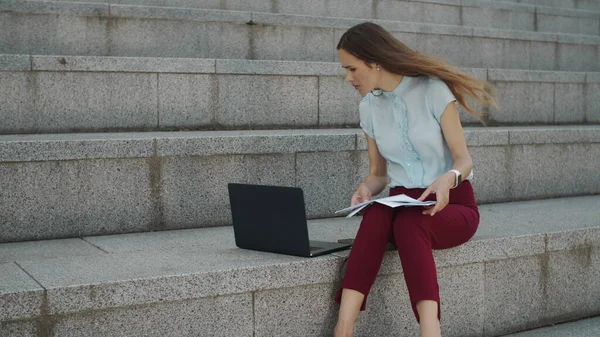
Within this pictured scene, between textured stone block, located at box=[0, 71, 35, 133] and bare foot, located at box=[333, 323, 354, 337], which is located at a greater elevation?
textured stone block, located at box=[0, 71, 35, 133]

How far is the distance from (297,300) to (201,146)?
4.17ft

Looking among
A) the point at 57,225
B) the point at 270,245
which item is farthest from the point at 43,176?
the point at 270,245

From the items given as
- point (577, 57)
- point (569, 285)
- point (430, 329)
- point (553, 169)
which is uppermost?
point (577, 57)

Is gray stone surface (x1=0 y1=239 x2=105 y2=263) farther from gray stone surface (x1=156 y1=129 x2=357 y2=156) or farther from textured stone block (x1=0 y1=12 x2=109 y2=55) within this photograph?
textured stone block (x1=0 y1=12 x2=109 y2=55)

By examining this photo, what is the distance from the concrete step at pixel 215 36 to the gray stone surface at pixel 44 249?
1.96m

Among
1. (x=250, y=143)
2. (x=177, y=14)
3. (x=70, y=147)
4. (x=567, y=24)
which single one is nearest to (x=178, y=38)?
(x=177, y=14)

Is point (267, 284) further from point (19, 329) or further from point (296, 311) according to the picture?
point (19, 329)

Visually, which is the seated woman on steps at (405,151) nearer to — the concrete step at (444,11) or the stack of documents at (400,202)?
the stack of documents at (400,202)

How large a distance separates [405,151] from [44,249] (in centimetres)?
182

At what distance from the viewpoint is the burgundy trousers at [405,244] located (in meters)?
3.75

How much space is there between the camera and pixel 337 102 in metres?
6.28

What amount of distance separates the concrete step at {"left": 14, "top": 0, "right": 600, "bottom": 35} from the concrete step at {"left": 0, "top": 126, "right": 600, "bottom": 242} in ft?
7.47

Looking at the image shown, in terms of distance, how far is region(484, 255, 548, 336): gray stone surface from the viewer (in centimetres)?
460

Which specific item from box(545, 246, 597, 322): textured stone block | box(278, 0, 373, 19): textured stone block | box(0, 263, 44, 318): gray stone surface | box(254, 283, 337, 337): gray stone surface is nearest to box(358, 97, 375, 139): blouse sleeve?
box(254, 283, 337, 337): gray stone surface
